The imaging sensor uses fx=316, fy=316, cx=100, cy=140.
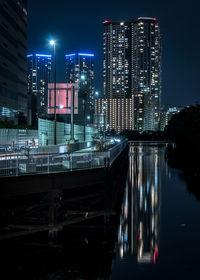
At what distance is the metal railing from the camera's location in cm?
1755

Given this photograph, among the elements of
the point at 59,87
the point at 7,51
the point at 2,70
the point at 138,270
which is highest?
the point at 7,51

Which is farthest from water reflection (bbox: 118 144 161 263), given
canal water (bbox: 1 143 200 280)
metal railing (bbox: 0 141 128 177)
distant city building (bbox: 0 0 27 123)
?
distant city building (bbox: 0 0 27 123)

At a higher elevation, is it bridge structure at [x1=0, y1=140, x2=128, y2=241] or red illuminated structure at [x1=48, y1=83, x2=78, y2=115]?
red illuminated structure at [x1=48, y1=83, x2=78, y2=115]

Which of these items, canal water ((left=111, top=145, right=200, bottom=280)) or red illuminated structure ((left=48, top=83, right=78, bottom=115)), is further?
red illuminated structure ((left=48, top=83, right=78, bottom=115))

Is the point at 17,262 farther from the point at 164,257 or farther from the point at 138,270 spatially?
the point at 164,257

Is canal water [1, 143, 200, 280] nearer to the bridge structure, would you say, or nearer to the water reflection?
the water reflection

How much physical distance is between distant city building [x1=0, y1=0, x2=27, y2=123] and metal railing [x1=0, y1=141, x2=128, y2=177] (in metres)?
62.4

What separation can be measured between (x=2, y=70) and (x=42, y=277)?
71.3 m

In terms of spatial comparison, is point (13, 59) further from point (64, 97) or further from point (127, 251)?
point (127, 251)

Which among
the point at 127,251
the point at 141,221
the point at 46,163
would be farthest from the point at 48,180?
the point at 141,221

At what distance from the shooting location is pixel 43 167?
1897 cm

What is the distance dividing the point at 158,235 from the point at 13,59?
7705cm

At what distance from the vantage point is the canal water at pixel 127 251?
55.7 ft

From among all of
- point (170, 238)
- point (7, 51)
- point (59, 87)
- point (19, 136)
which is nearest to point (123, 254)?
point (170, 238)
